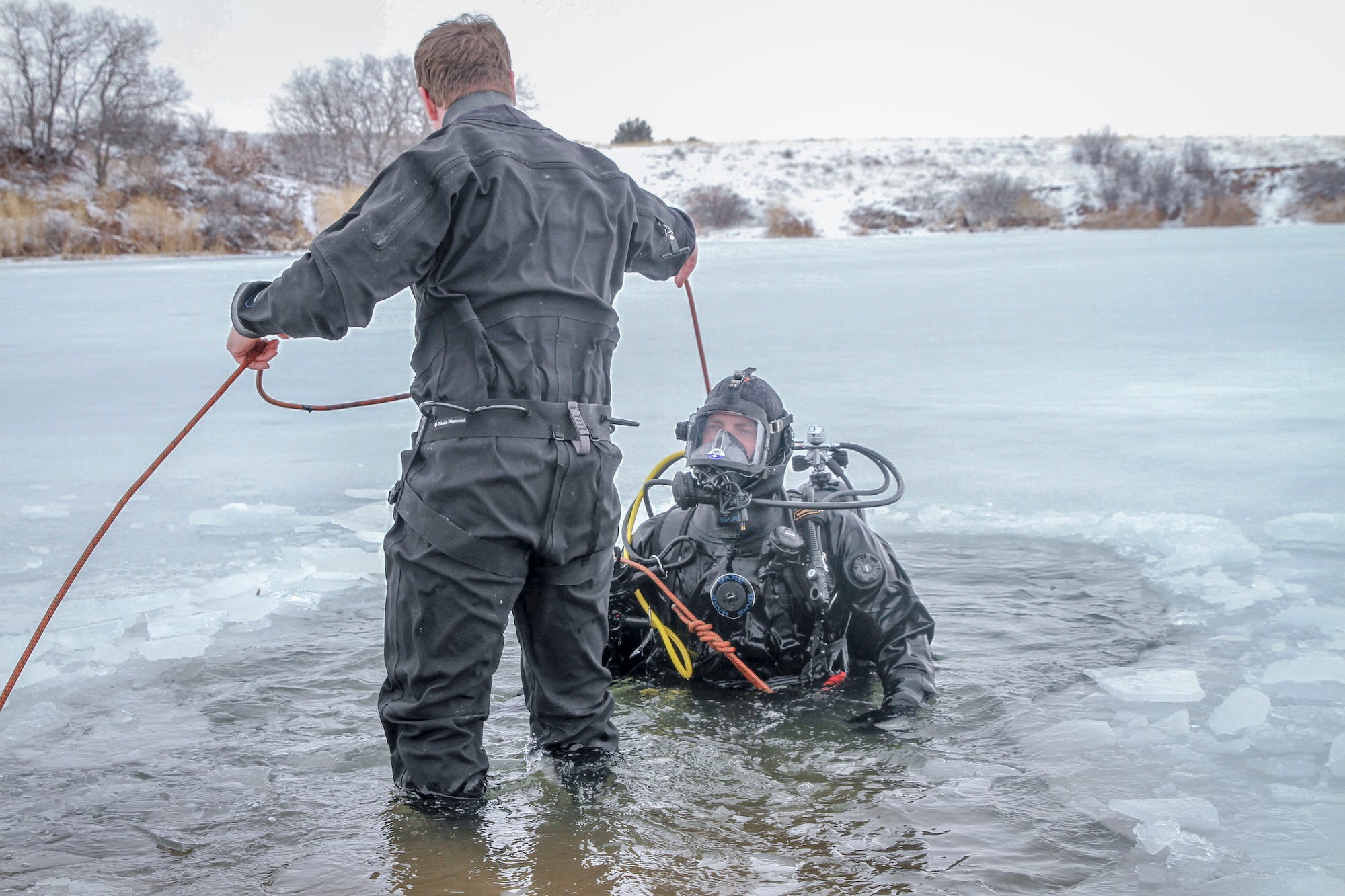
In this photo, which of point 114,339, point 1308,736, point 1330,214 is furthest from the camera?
point 1330,214

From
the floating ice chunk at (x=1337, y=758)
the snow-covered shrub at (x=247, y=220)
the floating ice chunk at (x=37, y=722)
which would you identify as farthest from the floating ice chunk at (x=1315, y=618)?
the snow-covered shrub at (x=247, y=220)

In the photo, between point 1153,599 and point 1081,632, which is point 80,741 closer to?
point 1081,632

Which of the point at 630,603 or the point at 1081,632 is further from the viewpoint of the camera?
the point at 1081,632

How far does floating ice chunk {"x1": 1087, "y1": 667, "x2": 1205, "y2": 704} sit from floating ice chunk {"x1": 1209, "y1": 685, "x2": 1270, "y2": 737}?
4.3 inches

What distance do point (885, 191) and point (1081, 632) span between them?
3128cm

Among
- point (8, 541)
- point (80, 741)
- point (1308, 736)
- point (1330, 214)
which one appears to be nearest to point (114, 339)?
point (8, 541)

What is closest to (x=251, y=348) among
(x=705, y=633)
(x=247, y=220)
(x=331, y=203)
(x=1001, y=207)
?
(x=705, y=633)

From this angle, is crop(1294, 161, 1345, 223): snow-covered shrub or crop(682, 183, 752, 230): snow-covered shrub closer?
crop(1294, 161, 1345, 223): snow-covered shrub

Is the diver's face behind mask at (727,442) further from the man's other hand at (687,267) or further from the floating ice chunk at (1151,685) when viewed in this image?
the floating ice chunk at (1151,685)

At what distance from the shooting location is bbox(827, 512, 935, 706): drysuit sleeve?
3205 mm

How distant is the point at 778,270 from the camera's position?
15.8m

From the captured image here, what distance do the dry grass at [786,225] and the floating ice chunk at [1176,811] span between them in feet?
85.2

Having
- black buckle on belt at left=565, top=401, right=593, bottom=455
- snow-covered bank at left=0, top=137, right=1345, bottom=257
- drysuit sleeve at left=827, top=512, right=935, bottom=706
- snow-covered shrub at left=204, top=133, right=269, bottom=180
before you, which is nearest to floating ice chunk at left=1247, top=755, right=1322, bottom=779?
drysuit sleeve at left=827, top=512, right=935, bottom=706

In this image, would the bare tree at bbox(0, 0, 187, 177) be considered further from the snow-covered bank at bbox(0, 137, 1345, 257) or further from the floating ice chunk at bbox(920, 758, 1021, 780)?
the floating ice chunk at bbox(920, 758, 1021, 780)
